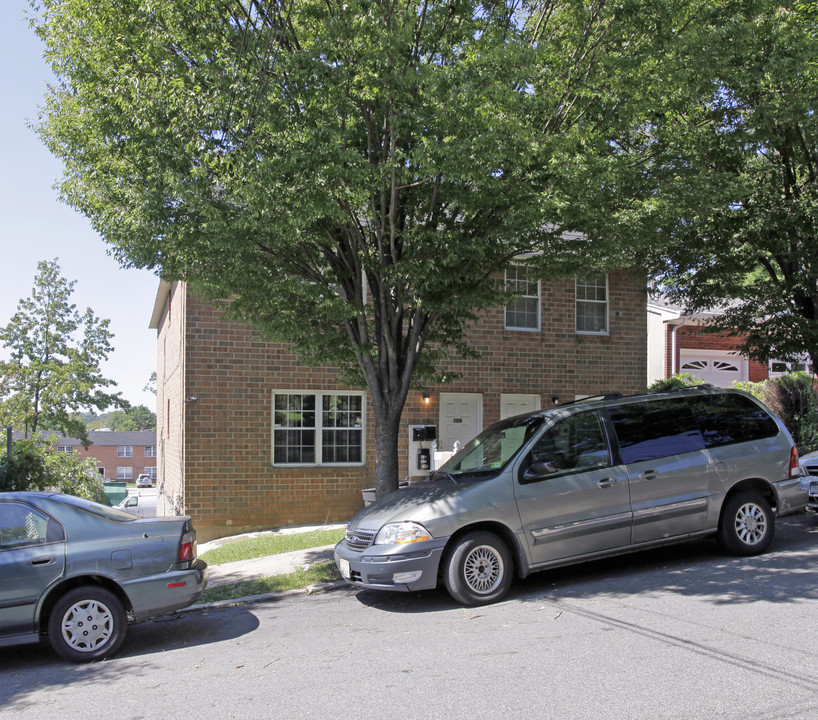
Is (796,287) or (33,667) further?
(796,287)

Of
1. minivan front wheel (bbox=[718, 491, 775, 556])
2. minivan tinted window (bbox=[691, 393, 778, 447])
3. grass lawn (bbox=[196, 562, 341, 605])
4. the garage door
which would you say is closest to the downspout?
the garage door

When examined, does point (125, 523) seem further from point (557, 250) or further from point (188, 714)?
point (557, 250)

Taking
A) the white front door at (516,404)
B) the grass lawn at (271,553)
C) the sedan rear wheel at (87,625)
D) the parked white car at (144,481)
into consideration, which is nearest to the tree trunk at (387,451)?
the grass lawn at (271,553)

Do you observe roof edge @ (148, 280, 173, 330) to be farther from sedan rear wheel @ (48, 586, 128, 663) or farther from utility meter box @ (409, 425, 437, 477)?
sedan rear wheel @ (48, 586, 128, 663)

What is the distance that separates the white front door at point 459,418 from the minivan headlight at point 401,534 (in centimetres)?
838

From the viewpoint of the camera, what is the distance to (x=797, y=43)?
30.8 ft

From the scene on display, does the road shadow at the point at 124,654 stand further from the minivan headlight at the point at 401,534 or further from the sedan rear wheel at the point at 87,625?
the minivan headlight at the point at 401,534

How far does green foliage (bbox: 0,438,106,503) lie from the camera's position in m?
9.88

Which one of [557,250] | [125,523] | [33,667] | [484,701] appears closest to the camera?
[484,701]

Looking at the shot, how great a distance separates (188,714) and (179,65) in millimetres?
6125

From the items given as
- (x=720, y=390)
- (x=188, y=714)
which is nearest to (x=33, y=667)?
(x=188, y=714)

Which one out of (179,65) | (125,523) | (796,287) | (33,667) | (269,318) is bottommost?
(33,667)

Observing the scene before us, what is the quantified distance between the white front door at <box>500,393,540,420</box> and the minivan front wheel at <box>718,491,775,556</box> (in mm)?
7992

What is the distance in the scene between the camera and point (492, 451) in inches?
302
